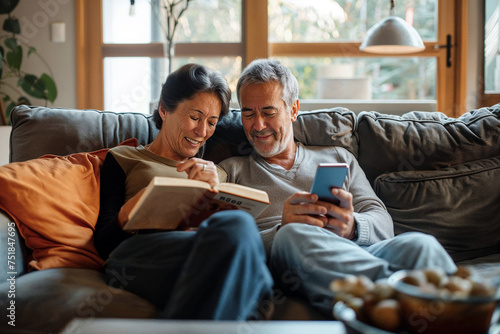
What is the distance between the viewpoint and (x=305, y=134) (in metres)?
1.98

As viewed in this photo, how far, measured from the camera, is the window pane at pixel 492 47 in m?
3.41

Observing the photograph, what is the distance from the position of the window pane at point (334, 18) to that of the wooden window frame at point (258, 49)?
80 millimetres

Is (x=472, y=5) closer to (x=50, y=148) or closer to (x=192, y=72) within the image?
(x=192, y=72)

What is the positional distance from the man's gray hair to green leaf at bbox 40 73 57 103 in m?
2.19

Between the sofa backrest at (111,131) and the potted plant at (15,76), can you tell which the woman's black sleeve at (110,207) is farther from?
the potted plant at (15,76)

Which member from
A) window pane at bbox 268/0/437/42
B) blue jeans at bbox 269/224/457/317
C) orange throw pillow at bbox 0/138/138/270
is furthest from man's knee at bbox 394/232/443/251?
window pane at bbox 268/0/437/42

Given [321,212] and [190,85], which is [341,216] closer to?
[321,212]

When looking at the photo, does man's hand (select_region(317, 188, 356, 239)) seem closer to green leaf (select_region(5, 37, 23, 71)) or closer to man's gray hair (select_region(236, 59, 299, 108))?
man's gray hair (select_region(236, 59, 299, 108))

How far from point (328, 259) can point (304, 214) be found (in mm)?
224

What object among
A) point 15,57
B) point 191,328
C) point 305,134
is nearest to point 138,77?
point 15,57

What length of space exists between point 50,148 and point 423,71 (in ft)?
9.07

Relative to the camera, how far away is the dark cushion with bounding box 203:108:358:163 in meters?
1.92

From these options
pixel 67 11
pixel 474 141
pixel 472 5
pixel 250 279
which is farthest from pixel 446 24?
pixel 250 279

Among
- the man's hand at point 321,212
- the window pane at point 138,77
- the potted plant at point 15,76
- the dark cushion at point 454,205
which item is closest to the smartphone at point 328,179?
the man's hand at point 321,212
